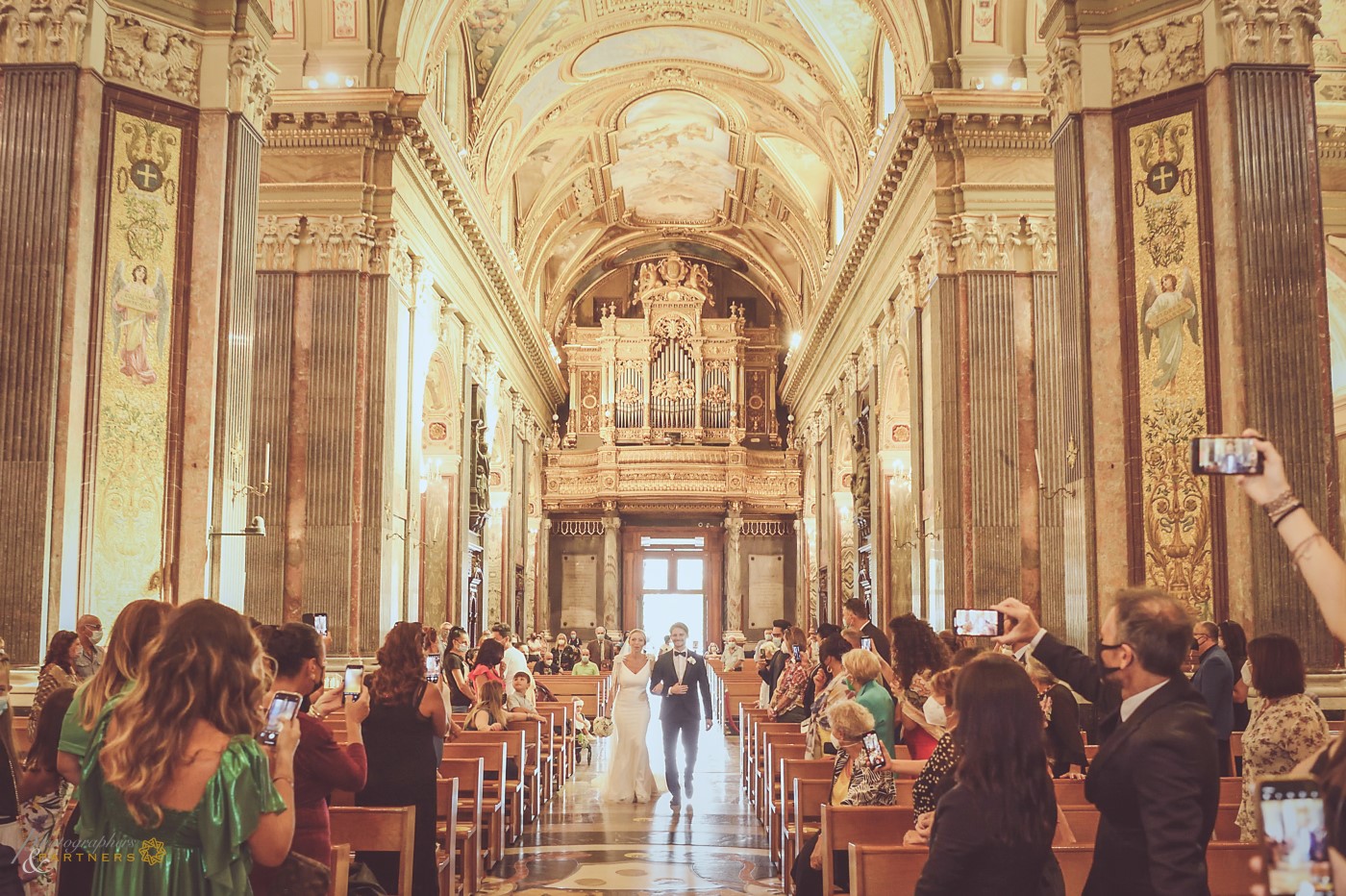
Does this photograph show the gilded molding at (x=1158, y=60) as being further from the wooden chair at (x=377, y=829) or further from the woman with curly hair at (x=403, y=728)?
the wooden chair at (x=377, y=829)

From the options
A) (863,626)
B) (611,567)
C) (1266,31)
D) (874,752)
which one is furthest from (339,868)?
(611,567)

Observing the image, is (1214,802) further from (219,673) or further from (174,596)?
(174,596)

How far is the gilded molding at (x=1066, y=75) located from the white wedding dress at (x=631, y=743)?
19.0 feet

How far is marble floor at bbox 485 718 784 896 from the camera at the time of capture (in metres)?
7.98

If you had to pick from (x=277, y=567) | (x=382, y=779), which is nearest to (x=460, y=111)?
(x=277, y=567)

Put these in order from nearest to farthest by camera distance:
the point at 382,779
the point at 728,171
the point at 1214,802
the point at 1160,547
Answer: the point at 1214,802, the point at 382,779, the point at 1160,547, the point at 728,171

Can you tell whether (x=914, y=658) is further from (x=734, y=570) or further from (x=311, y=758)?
(x=734, y=570)

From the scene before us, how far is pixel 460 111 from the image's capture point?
20.3 meters

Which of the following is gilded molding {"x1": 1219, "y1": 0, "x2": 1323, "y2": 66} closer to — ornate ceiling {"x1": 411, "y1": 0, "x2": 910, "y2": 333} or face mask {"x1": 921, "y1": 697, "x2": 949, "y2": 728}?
face mask {"x1": 921, "y1": 697, "x2": 949, "y2": 728}

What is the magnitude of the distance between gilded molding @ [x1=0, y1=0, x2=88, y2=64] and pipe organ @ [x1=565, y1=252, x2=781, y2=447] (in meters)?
25.2

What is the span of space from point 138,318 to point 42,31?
1984mm

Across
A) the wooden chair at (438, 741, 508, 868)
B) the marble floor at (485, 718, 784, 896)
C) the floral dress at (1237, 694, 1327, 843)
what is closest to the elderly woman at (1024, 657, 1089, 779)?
the floral dress at (1237, 694, 1327, 843)

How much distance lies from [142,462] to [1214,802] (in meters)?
7.78

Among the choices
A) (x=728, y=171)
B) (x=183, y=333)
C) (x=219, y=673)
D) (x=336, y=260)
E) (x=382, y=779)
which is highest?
(x=728, y=171)
